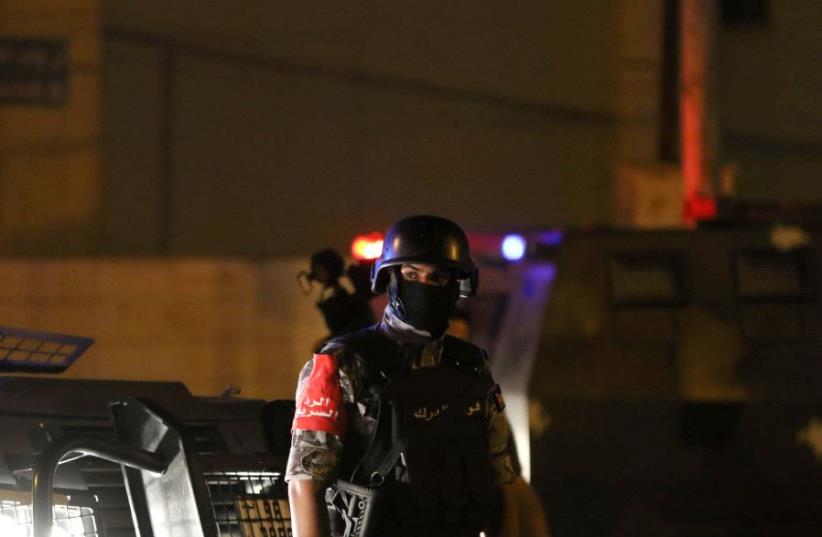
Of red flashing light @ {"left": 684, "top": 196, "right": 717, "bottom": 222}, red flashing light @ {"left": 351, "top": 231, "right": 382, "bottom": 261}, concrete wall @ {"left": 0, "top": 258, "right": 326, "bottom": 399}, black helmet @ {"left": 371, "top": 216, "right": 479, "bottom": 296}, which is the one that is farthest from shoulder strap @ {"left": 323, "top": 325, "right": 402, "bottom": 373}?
concrete wall @ {"left": 0, "top": 258, "right": 326, "bottom": 399}

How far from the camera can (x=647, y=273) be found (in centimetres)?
633

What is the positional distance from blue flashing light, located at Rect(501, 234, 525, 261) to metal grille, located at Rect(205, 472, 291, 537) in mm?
2726

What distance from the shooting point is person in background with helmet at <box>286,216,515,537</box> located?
3404 mm

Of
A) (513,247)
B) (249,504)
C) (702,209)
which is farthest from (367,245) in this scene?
(249,504)

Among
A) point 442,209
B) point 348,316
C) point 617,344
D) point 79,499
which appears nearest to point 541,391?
point 617,344

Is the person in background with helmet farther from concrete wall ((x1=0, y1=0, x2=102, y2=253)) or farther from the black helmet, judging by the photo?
concrete wall ((x1=0, y1=0, x2=102, y2=253))

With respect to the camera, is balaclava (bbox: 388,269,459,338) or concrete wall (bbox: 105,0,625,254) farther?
concrete wall (bbox: 105,0,625,254)

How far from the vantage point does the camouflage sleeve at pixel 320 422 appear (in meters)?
3.38

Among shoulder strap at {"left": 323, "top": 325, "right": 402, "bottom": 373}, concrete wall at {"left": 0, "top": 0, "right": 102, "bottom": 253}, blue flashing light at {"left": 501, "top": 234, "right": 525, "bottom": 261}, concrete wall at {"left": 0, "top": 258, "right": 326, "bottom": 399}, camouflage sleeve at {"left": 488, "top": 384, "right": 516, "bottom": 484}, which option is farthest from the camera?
concrete wall at {"left": 0, "top": 0, "right": 102, "bottom": 253}

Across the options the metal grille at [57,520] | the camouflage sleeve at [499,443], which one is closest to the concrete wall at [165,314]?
the metal grille at [57,520]

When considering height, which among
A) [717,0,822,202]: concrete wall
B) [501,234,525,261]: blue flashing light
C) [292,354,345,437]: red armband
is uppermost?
[717,0,822,202]: concrete wall

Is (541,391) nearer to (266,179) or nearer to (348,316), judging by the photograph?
(348,316)

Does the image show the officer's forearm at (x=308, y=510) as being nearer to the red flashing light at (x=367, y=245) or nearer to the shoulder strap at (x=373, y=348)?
the shoulder strap at (x=373, y=348)

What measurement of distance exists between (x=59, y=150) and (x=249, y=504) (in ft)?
31.5
